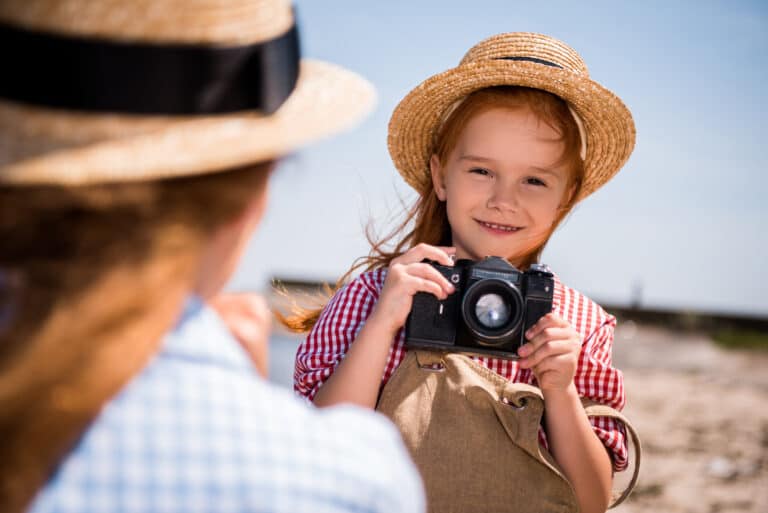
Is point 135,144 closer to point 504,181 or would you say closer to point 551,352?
point 551,352

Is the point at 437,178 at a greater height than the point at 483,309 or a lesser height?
greater

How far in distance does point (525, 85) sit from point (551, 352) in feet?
2.95

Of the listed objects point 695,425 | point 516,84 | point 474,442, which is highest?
point 516,84

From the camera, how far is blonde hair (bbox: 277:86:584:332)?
8.24ft

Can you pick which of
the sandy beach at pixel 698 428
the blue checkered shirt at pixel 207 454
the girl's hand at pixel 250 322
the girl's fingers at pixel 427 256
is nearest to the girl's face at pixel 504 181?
the girl's fingers at pixel 427 256

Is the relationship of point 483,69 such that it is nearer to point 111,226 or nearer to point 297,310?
point 297,310

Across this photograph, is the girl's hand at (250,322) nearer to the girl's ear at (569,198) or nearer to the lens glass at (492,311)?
the lens glass at (492,311)

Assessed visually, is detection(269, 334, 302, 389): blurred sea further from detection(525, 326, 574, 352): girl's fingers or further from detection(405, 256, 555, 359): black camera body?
detection(525, 326, 574, 352): girl's fingers

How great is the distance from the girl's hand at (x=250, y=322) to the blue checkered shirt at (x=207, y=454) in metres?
0.54

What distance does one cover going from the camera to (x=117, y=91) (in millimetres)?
937

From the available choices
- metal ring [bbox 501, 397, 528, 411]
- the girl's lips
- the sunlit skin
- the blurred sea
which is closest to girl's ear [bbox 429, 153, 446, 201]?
the sunlit skin

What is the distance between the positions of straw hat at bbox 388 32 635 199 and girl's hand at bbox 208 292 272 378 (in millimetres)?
1206

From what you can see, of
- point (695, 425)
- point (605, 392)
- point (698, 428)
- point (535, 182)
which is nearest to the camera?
point (605, 392)

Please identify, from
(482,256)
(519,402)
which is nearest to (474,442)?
(519,402)
